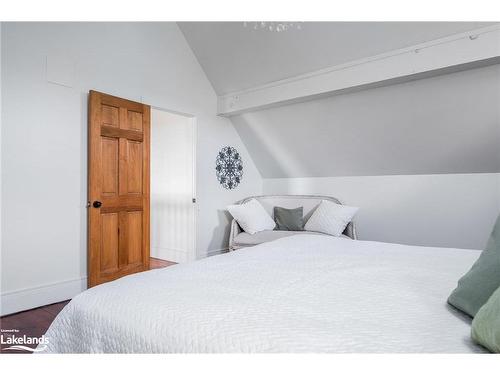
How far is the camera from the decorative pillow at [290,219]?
4105mm

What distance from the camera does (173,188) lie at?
4.48m

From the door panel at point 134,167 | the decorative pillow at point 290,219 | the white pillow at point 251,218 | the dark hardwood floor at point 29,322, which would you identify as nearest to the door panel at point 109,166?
the door panel at point 134,167

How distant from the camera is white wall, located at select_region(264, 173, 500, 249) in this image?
332 cm

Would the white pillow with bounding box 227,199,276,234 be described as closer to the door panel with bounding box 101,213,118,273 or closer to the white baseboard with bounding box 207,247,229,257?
the white baseboard with bounding box 207,247,229,257

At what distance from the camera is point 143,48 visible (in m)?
3.57

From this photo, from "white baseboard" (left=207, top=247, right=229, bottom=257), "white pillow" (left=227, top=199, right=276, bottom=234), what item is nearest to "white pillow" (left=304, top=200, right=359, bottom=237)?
"white pillow" (left=227, top=199, right=276, bottom=234)

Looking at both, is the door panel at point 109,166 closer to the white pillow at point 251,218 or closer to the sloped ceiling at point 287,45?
the white pillow at point 251,218

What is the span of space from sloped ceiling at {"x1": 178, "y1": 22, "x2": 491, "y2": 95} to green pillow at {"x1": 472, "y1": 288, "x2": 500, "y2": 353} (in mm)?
2606

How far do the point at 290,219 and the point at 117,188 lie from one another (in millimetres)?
2087

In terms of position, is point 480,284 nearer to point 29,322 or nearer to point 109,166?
point 29,322

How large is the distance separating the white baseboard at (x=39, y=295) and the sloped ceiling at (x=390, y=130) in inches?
112

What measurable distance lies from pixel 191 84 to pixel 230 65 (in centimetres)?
55

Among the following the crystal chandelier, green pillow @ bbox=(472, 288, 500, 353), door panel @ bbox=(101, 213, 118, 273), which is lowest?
door panel @ bbox=(101, 213, 118, 273)

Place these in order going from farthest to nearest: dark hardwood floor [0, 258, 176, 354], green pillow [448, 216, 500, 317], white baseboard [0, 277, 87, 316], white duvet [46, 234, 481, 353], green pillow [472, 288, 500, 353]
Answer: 1. white baseboard [0, 277, 87, 316]
2. dark hardwood floor [0, 258, 176, 354]
3. green pillow [448, 216, 500, 317]
4. white duvet [46, 234, 481, 353]
5. green pillow [472, 288, 500, 353]
